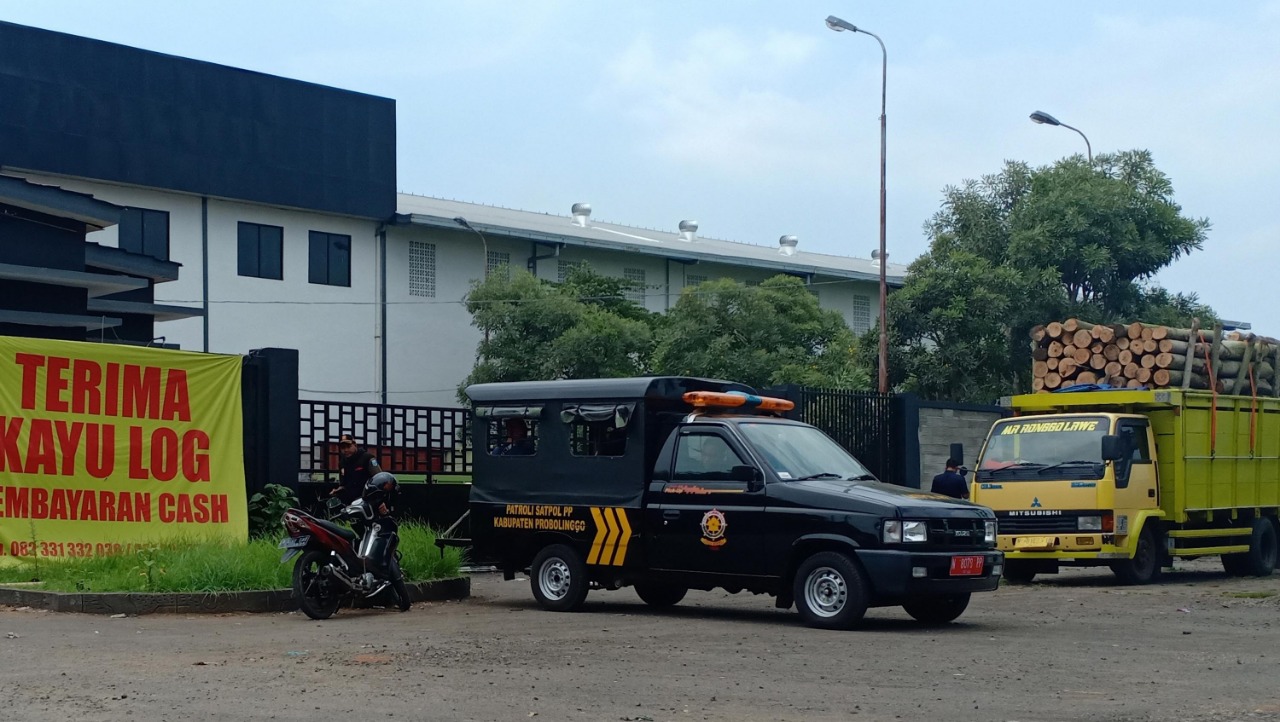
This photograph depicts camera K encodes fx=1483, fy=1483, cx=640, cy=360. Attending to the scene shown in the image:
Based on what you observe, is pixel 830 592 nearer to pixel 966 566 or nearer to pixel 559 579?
pixel 966 566

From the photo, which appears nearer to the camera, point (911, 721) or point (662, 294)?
point (911, 721)

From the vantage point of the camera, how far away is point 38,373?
1535 centimetres

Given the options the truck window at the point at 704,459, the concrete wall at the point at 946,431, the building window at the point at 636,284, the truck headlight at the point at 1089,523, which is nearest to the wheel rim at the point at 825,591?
the truck window at the point at 704,459

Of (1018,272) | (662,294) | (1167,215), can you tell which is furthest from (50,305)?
(662,294)

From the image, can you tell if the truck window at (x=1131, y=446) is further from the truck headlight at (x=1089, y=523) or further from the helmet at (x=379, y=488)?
the helmet at (x=379, y=488)

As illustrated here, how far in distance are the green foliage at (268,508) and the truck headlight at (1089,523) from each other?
9.50 metres

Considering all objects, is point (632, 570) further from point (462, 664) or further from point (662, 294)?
point (662, 294)

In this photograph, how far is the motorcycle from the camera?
43.8 feet

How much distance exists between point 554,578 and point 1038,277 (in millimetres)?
24737

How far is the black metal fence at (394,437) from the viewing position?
1795cm

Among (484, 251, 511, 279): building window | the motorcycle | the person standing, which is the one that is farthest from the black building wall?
the motorcycle

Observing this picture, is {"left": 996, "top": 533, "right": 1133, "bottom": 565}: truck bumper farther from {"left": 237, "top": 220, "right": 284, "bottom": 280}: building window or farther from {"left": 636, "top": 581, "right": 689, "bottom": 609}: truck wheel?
{"left": 237, "top": 220, "right": 284, "bottom": 280}: building window

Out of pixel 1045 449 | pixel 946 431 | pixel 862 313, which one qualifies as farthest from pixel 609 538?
pixel 862 313

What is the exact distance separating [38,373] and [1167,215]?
29.2m
